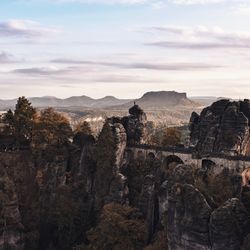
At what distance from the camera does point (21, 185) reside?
9569 centimetres

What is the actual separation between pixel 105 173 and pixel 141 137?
426 inches

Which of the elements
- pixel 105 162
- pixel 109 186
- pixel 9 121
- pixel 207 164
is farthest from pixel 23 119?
pixel 207 164

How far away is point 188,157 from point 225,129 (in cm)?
750

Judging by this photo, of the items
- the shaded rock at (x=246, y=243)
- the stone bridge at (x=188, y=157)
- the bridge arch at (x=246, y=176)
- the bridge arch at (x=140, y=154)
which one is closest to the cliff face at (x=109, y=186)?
the stone bridge at (x=188, y=157)

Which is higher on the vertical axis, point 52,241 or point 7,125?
point 7,125

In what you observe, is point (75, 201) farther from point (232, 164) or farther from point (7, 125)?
point (232, 164)

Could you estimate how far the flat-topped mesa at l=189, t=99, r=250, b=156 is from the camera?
81.0 m

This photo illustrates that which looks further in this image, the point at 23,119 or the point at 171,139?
the point at 23,119

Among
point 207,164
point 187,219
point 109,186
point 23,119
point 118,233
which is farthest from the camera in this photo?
point 23,119

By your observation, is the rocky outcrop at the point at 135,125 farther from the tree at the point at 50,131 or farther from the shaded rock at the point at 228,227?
the shaded rock at the point at 228,227

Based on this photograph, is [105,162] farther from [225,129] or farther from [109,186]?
[225,129]

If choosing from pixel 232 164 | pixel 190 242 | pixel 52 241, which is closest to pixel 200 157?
pixel 232 164

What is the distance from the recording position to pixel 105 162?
3482 inches

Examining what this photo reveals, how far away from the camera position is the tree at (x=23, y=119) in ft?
328
